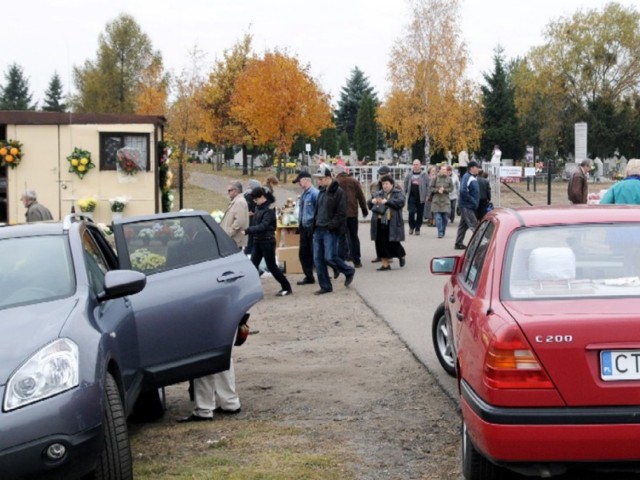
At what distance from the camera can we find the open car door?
22.8 feet

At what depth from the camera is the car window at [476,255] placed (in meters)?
6.05

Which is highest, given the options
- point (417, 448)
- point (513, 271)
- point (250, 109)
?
point (250, 109)

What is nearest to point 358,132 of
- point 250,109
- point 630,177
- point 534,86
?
point 534,86

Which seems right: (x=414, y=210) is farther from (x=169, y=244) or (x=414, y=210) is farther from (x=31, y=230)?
(x=31, y=230)

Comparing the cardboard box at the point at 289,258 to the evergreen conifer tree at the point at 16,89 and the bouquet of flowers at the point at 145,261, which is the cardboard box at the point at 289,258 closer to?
the bouquet of flowers at the point at 145,261

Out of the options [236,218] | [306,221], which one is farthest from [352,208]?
[236,218]

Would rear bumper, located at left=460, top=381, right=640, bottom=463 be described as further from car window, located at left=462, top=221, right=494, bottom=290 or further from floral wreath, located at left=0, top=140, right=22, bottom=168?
floral wreath, located at left=0, top=140, right=22, bottom=168

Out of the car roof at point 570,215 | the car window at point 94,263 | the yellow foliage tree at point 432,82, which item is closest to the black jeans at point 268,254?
the car window at point 94,263

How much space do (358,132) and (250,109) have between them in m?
26.6

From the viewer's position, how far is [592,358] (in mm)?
4742

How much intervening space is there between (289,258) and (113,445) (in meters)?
12.8

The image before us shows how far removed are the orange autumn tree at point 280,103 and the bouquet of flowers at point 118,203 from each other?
32.2m

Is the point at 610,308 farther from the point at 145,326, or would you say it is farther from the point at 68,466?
the point at 145,326

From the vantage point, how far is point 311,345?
1108 centimetres
